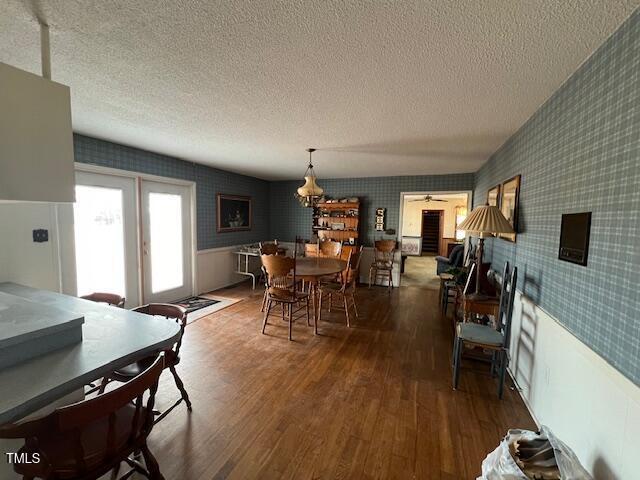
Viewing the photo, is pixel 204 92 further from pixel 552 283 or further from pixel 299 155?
pixel 552 283

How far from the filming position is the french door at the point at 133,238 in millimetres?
3250

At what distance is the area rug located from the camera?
3.87m

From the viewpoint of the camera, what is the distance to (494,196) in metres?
3.51

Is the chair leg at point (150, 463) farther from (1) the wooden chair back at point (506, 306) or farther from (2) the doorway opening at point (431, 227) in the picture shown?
(2) the doorway opening at point (431, 227)

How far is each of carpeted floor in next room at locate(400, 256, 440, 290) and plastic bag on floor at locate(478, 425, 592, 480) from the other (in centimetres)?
453

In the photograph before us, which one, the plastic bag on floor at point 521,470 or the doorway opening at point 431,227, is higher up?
the doorway opening at point 431,227

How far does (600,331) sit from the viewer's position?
1.30 m

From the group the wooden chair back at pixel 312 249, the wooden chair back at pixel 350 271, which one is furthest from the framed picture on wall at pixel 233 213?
the wooden chair back at pixel 350 271

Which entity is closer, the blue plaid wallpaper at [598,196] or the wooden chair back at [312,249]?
the blue plaid wallpaper at [598,196]

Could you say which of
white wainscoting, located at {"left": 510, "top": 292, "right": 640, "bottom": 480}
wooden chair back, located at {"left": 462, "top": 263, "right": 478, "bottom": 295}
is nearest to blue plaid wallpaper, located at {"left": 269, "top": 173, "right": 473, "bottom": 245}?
wooden chair back, located at {"left": 462, "top": 263, "right": 478, "bottom": 295}

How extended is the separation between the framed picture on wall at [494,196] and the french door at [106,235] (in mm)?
4655

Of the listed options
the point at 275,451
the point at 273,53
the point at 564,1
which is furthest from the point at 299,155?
the point at 275,451

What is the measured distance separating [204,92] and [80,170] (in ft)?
7.32

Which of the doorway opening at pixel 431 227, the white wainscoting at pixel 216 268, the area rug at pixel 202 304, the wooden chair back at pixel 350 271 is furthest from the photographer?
the doorway opening at pixel 431 227
